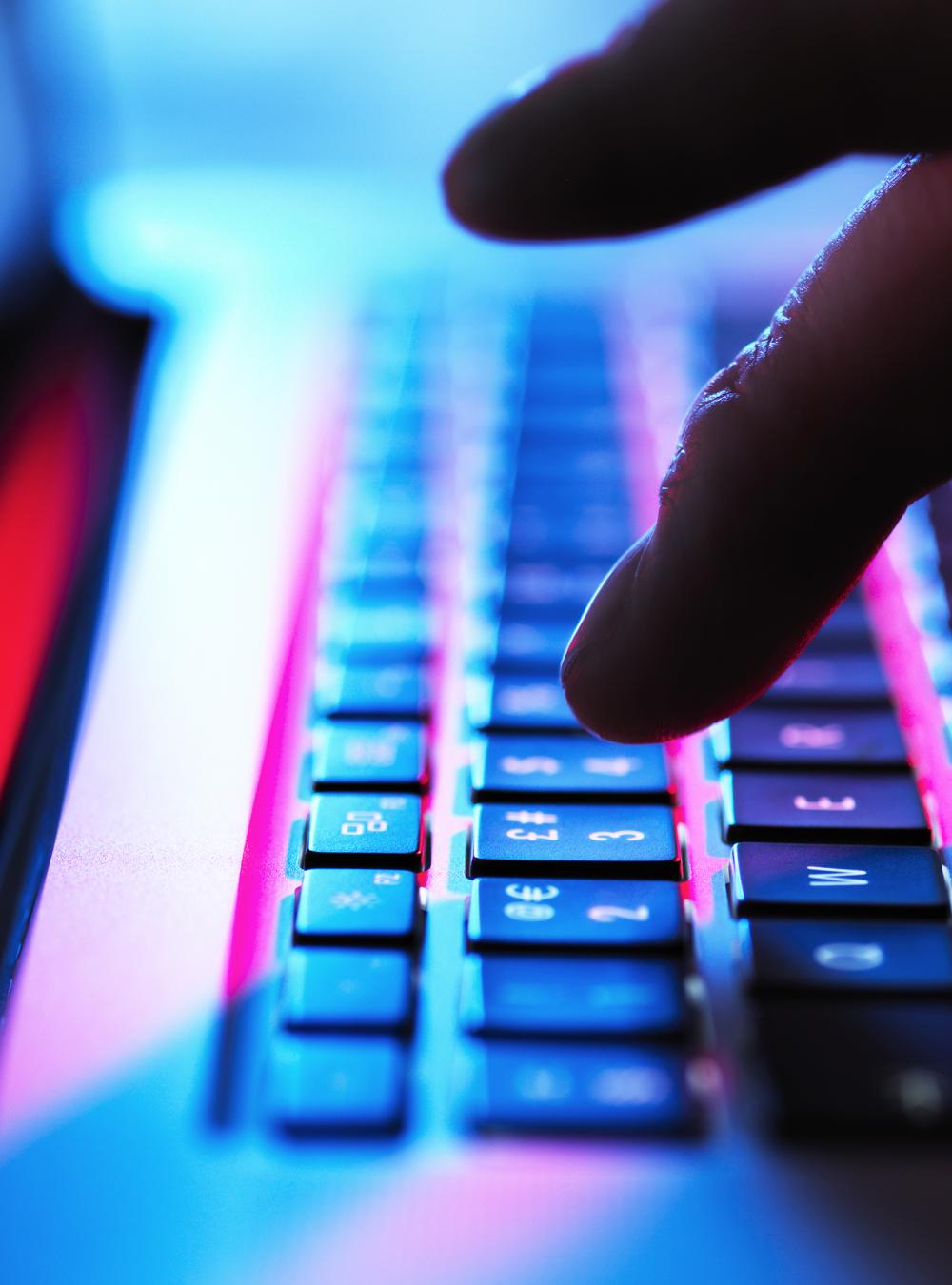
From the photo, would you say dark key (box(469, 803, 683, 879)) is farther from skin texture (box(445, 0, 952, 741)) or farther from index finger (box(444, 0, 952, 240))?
index finger (box(444, 0, 952, 240))

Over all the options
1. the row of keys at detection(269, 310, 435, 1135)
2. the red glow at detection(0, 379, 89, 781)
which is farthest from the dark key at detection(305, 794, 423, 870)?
the red glow at detection(0, 379, 89, 781)

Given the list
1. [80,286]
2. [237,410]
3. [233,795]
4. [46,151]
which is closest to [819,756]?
[233,795]

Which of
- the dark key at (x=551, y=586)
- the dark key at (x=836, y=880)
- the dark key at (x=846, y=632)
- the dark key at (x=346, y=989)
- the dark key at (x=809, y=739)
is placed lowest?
the dark key at (x=346, y=989)

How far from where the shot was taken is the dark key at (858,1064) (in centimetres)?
26

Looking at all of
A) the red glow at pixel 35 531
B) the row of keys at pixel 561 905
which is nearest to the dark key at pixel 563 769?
the row of keys at pixel 561 905

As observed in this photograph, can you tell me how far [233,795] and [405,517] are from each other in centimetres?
18

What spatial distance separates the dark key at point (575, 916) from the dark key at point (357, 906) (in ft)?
0.05

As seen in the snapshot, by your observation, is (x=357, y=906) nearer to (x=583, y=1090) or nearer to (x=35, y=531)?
(x=583, y=1090)

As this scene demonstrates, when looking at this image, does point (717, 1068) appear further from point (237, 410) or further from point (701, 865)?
point (237, 410)

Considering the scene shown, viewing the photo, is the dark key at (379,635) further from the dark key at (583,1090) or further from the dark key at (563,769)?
the dark key at (583,1090)

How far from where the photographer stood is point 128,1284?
236 mm

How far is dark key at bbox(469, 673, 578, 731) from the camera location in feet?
1.26

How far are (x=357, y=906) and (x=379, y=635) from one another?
141mm

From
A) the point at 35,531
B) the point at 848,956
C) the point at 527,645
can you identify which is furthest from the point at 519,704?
the point at 35,531
